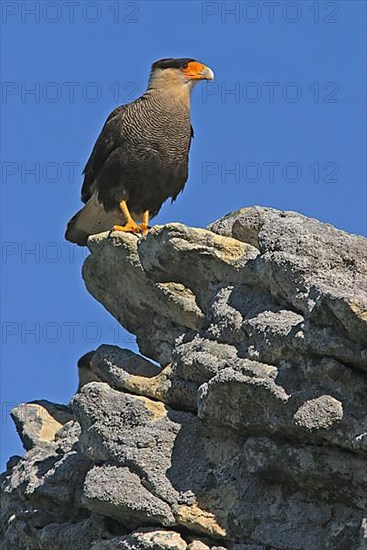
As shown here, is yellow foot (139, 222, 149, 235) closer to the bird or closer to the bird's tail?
the bird

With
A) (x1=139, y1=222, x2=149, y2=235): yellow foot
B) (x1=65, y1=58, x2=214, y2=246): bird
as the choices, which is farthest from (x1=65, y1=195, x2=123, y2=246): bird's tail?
(x1=139, y1=222, x2=149, y2=235): yellow foot

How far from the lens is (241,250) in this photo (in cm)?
1162

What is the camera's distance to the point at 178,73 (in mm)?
16828

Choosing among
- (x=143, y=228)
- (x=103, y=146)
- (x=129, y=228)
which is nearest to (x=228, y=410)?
(x=129, y=228)

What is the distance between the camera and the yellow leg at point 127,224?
1383 cm

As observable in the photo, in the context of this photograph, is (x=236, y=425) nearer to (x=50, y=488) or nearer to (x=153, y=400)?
(x=153, y=400)

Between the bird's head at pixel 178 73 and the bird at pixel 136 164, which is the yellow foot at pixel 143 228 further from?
the bird's head at pixel 178 73

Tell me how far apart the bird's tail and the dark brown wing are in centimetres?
27

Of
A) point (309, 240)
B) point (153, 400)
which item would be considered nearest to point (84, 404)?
point (153, 400)

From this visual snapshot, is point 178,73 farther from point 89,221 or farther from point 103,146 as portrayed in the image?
point 89,221

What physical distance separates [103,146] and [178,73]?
Answer: 1440 millimetres

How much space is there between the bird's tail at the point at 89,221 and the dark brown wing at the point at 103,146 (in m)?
0.27

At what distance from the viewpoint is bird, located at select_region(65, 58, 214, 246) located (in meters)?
15.9

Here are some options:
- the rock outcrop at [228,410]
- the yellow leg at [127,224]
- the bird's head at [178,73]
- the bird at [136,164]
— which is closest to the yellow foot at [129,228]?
the yellow leg at [127,224]
